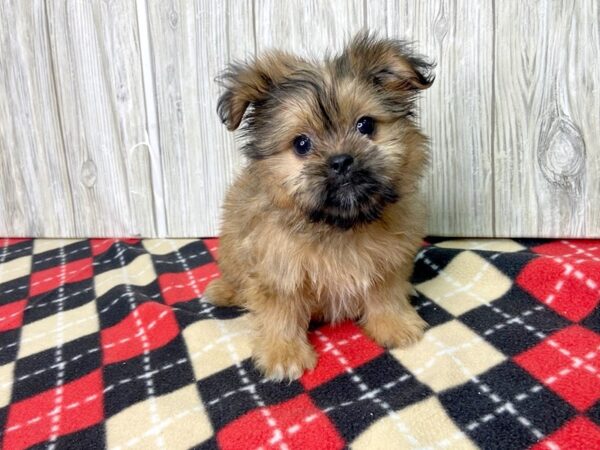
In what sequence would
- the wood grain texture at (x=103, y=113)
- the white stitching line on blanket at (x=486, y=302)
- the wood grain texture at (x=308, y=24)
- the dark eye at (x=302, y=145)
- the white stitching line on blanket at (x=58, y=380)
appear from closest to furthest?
the white stitching line on blanket at (x=58, y=380)
the dark eye at (x=302, y=145)
the white stitching line on blanket at (x=486, y=302)
the wood grain texture at (x=308, y=24)
the wood grain texture at (x=103, y=113)

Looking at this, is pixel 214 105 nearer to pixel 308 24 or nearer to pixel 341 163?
pixel 308 24

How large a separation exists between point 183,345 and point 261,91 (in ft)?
3.42

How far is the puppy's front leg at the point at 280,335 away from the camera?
1.82 m

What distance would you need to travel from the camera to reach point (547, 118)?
8.34ft

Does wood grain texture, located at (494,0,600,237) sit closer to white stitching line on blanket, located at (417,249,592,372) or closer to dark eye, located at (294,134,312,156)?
white stitching line on blanket, located at (417,249,592,372)

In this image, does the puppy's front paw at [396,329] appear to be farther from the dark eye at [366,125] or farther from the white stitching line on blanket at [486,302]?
the dark eye at [366,125]

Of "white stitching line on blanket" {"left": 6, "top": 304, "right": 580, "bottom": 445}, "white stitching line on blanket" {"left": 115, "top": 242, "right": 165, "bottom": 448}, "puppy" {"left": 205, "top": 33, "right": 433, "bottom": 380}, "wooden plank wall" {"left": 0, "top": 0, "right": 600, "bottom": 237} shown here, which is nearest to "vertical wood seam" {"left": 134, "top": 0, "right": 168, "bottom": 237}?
"wooden plank wall" {"left": 0, "top": 0, "right": 600, "bottom": 237}

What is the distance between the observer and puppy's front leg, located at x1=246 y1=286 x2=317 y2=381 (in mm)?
1818

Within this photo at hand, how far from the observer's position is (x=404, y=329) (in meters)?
1.95

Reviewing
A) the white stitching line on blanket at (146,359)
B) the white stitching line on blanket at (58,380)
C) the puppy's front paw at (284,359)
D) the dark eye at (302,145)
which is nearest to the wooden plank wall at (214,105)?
the white stitching line on blanket at (146,359)

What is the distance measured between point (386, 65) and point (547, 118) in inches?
47.7

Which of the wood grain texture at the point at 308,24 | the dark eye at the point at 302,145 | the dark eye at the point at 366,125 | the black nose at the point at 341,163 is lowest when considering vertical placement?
the black nose at the point at 341,163

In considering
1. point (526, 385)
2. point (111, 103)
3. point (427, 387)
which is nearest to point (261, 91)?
point (427, 387)

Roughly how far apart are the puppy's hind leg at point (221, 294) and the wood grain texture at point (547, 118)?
149 centimetres
